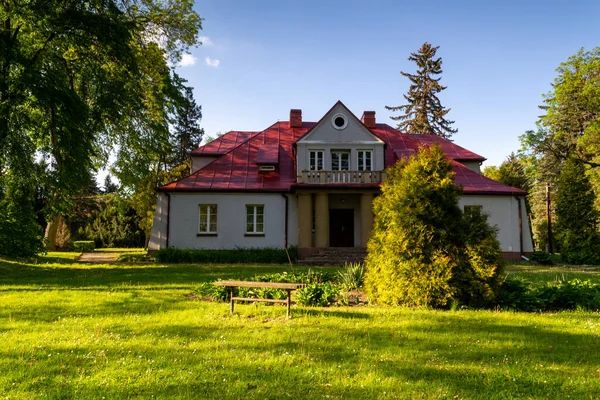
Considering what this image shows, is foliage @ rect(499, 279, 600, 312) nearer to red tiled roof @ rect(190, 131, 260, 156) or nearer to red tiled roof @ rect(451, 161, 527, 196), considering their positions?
red tiled roof @ rect(451, 161, 527, 196)

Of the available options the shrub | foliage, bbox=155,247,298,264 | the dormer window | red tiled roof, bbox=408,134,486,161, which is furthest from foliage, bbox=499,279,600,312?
red tiled roof, bbox=408,134,486,161

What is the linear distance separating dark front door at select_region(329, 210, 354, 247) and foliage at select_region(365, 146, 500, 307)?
15140 millimetres

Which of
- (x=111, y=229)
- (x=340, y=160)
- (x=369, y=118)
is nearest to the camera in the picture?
(x=340, y=160)

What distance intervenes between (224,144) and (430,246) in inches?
849

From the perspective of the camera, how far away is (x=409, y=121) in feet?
154

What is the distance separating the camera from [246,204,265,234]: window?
23.6m

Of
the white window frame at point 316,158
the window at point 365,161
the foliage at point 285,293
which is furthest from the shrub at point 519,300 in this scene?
the white window frame at point 316,158

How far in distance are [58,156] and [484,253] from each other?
52.1ft

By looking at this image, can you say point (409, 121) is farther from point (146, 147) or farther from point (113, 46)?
point (113, 46)

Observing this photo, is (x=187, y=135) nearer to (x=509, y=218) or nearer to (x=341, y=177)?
(x=341, y=177)

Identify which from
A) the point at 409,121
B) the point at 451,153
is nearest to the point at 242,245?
the point at 451,153

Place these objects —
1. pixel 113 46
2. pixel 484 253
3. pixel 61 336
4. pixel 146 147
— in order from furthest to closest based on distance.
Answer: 1. pixel 146 147
2. pixel 113 46
3. pixel 484 253
4. pixel 61 336

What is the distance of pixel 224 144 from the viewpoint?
28250mm

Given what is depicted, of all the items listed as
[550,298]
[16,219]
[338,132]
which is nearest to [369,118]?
[338,132]
